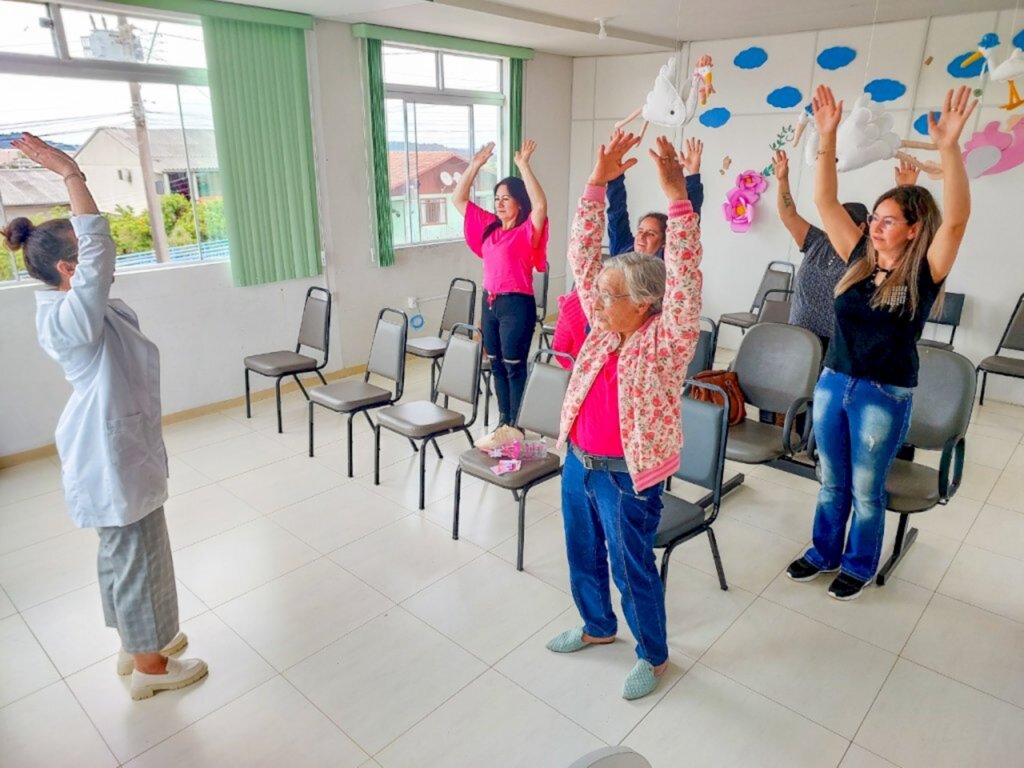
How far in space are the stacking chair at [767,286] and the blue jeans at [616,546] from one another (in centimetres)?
382

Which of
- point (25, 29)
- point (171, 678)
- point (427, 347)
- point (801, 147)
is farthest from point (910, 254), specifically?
point (25, 29)

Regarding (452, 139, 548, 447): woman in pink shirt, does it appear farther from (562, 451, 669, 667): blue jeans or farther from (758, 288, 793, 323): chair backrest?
(758, 288, 793, 323): chair backrest

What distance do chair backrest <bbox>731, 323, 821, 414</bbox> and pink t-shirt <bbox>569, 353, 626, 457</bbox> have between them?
1.62 metres

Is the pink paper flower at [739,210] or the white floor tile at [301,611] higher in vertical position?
the pink paper flower at [739,210]

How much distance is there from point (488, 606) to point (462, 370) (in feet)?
4.31

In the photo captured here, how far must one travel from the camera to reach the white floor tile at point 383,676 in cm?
215

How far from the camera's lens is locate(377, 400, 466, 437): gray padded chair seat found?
11.0 ft

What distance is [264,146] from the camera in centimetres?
467

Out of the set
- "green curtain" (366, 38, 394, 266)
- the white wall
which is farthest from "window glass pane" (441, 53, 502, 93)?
the white wall

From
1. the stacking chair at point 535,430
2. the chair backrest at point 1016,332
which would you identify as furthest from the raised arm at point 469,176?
the chair backrest at point 1016,332

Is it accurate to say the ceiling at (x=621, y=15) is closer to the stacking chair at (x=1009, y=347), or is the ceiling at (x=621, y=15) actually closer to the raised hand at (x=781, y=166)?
the raised hand at (x=781, y=166)

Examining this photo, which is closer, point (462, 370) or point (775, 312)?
point (462, 370)

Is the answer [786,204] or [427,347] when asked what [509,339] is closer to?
[427,347]

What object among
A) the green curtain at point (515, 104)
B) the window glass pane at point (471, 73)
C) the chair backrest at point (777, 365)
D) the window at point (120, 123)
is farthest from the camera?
the green curtain at point (515, 104)
